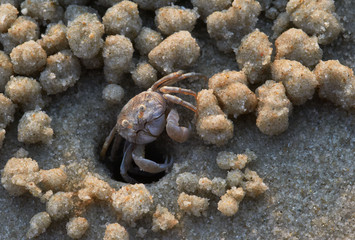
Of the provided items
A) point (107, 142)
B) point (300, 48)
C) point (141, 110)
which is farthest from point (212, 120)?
point (107, 142)

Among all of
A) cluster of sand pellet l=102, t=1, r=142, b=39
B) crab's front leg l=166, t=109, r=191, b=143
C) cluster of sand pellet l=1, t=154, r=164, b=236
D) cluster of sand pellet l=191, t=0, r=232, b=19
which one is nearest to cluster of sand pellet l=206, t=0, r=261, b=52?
cluster of sand pellet l=191, t=0, r=232, b=19

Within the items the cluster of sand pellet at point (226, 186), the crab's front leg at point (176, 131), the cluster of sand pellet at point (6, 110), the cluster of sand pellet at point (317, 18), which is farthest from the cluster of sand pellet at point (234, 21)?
the cluster of sand pellet at point (6, 110)

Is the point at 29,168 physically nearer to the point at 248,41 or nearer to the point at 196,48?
the point at 196,48

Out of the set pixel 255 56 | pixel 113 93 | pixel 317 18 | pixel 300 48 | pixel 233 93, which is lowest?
pixel 113 93

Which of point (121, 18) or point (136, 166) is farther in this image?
point (136, 166)

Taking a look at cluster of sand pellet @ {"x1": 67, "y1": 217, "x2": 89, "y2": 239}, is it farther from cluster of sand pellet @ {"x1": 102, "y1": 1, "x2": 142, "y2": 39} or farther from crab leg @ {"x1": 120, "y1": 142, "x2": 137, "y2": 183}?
cluster of sand pellet @ {"x1": 102, "y1": 1, "x2": 142, "y2": 39}

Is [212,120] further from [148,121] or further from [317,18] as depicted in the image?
[317,18]
